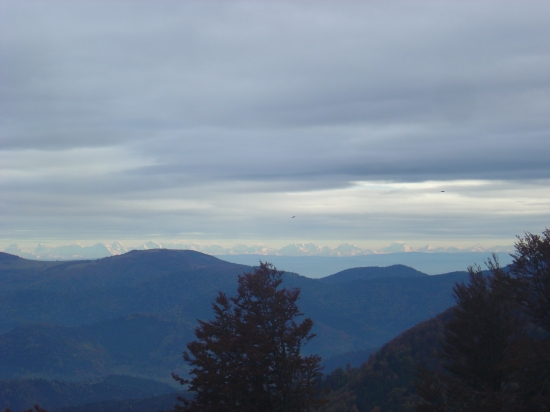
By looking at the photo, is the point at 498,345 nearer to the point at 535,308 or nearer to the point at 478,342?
the point at 478,342

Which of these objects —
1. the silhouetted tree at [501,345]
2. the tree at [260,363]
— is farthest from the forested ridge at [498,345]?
the tree at [260,363]

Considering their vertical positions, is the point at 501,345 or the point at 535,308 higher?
the point at 535,308

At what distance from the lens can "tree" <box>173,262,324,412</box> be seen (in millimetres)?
27109

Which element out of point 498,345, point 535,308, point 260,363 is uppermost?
point 535,308

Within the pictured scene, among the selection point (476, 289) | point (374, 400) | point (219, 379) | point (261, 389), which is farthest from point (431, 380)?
point (374, 400)

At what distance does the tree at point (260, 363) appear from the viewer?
27109 millimetres

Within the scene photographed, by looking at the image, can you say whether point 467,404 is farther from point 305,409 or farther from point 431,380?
point 305,409

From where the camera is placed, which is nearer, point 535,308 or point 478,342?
point 535,308

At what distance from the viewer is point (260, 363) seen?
27734 millimetres

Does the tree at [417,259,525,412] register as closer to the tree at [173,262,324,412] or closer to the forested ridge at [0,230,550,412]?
the forested ridge at [0,230,550,412]

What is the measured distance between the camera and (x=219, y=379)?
2762cm

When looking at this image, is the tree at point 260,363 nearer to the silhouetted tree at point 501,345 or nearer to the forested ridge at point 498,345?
the forested ridge at point 498,345

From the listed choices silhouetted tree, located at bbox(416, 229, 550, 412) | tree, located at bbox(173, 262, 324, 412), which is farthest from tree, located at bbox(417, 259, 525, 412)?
tree, located at bbox(173, 262, 324, 412)

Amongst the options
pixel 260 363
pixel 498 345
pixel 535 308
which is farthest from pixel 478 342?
pixel 260 363
